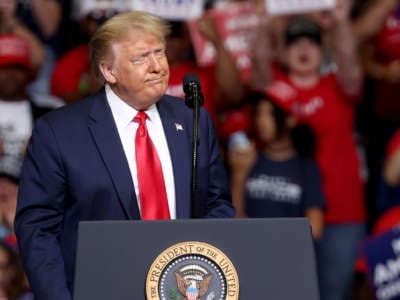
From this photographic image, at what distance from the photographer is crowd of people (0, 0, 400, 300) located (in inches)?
212

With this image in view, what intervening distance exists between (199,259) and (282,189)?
284cm

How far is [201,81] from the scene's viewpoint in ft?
18.5

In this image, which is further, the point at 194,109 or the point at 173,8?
the point at 173,8

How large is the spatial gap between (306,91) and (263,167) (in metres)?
0.56

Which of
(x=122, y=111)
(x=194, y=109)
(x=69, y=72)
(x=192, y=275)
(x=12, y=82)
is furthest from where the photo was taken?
(x=69, y=72)

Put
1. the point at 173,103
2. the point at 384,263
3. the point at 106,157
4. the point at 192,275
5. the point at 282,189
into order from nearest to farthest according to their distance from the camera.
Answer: the point at 192,275 → the point at 106,157 → the point at 173,103 → the point at 384,263 → the point at 282,189

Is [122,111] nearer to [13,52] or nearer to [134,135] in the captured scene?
[134,135]

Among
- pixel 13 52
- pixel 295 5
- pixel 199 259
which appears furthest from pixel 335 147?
pixel 199 259

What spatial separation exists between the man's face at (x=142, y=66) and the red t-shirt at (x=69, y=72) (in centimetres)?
281

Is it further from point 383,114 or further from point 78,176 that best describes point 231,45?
point 78,176

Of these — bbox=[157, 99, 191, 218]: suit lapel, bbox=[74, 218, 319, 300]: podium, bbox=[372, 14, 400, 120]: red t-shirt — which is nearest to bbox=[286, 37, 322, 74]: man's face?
bbox=[372, 14, 400, 120]: red t-shirt

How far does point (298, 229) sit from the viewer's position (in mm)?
2607

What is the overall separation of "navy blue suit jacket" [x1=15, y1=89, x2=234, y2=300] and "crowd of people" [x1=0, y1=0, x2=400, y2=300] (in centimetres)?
218

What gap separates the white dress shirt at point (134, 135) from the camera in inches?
119
